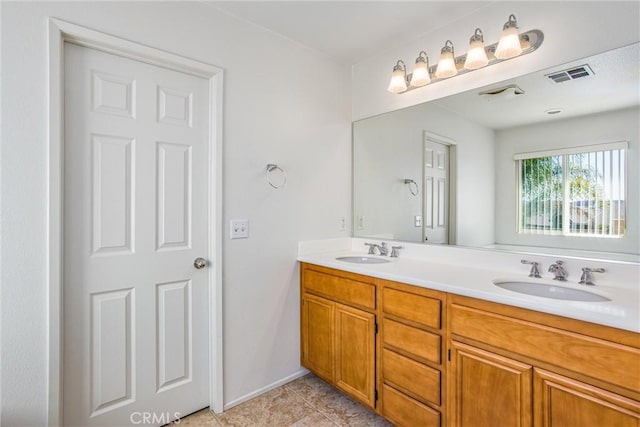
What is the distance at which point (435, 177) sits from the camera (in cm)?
205

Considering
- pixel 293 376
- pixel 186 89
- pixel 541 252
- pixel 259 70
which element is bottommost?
pixel 293 376

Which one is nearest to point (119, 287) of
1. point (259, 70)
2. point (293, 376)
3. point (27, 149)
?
point (27, 149)

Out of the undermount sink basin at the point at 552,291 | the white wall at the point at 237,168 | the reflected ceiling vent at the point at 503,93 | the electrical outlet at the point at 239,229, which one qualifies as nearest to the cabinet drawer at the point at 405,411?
the undermount sink basin at the point at 552,291

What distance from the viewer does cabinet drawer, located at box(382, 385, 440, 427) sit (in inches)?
56.8

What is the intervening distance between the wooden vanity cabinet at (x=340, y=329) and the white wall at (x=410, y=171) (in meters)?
0.61

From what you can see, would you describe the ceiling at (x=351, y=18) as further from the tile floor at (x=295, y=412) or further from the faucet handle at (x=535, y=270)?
the tile floor at (x=295, y=412)

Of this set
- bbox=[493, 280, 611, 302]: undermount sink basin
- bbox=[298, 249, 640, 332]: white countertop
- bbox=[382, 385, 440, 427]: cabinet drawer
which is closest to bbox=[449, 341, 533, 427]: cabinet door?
bbox=[382, 385, 440, 427]: cabinet drawer

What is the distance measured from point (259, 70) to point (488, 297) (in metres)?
1.81

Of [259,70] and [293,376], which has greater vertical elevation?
→ [259,70]

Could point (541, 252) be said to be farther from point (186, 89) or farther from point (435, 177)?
point (186, 89)

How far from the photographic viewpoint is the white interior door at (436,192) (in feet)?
6.57

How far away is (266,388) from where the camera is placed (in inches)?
81.0

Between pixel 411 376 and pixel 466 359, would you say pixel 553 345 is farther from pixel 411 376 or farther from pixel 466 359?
pixel 411 376

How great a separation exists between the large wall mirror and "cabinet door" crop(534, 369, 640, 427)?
2.27 feet
